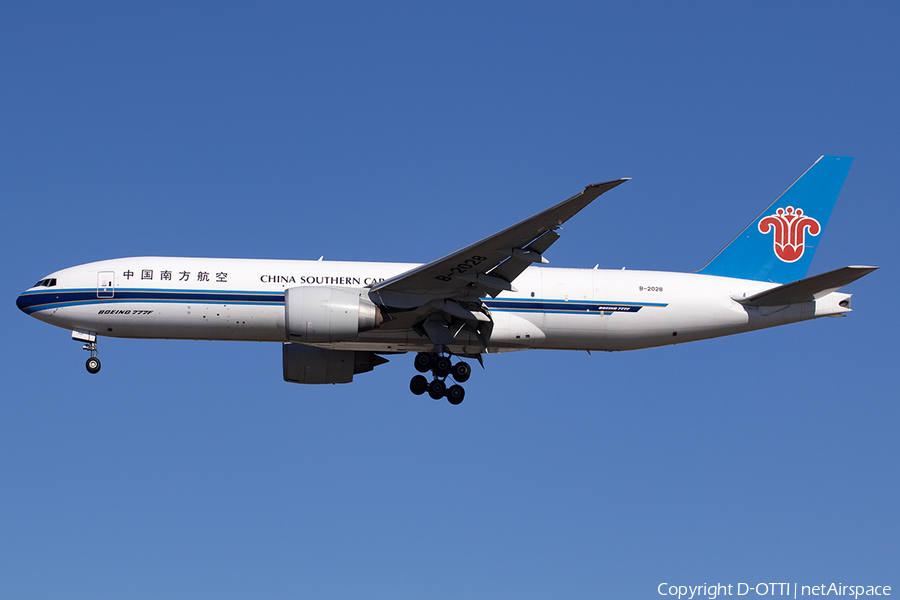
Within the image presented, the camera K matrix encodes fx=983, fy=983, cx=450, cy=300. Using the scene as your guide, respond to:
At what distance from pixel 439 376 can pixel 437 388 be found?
352mm

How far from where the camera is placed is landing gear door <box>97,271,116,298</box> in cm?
2667

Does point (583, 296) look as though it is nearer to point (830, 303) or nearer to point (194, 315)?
point (830, 303)

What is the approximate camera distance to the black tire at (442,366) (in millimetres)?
27203

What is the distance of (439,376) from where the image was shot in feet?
90.2

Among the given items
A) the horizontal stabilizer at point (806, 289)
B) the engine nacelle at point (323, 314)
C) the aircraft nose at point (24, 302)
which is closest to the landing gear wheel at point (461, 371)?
the engine nacelle at point (323, 314)

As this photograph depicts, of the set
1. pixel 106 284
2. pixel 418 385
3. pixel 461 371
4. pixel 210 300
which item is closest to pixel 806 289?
pixel 461 371

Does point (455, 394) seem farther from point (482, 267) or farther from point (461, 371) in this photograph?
point (482, 267)

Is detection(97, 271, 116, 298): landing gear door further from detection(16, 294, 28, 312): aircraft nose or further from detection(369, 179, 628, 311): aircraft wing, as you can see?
detection(369, 179, 628, 311): aircraft wing

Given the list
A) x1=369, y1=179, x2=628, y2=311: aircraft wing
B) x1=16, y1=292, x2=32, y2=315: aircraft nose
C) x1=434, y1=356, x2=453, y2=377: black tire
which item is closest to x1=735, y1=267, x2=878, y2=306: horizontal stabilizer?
x1=369, y1=179, x2=628, y2=311: aircraft wing

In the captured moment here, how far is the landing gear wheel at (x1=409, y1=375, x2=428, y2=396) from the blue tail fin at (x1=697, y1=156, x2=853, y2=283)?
9.02 meters

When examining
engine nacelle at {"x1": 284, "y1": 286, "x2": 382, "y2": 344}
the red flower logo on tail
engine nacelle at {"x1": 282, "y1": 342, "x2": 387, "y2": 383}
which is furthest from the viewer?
the red flower logo on tail

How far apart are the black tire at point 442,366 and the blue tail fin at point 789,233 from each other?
327 inches

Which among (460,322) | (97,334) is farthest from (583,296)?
(97,334)

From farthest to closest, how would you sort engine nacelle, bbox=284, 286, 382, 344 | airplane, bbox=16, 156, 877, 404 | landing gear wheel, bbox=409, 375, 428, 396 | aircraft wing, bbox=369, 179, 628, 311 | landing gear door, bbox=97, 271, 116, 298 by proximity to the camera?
1. landing gear wheel, bbox=409, 375, 428, 396
2. landing gear door, bbox=97, 271, 116, 298
3. airplane, bbox=16, 156, 877, 404
4. engine nacelle, bbox=284, 286, 382, 344
5. aircraft wing, bbox=369, 179, 628, 311
